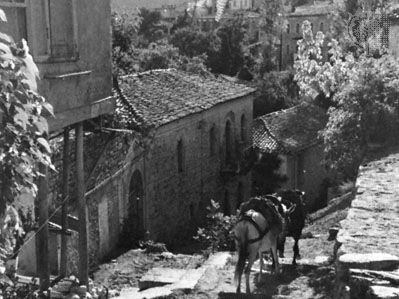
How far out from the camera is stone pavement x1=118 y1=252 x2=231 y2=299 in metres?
9.47

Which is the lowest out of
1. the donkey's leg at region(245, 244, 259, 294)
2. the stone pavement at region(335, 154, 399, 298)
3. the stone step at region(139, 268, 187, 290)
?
the stone step at region(139, 268, 187, 290)

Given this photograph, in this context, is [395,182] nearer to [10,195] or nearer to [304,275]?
[304,275]

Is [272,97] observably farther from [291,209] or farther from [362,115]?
[291,209]

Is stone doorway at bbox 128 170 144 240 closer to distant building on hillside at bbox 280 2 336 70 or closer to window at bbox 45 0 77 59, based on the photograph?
window at bbox 45 0 77 59

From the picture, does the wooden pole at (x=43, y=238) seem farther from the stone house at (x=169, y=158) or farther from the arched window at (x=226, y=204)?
the arched window at (x=226, y=204)

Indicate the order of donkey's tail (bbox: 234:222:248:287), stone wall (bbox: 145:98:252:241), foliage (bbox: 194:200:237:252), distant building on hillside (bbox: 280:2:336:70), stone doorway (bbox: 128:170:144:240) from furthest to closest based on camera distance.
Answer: distant building on hillside (bbox: 280:2:336:70)
stone wall (bbox: 145:98:252:241)
stone doorway (bbox: 128:170:144:240)
foliage (bbox: 194:200:237:252)
donkey's tail (bbox: 234:222:248:287)

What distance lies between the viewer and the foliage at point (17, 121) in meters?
3.40

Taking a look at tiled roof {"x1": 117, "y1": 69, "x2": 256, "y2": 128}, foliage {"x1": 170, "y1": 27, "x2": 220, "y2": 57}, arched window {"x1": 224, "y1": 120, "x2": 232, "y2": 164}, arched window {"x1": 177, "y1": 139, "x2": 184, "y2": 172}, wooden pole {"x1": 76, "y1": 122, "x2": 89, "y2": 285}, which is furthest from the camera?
foliage {"x1": 170, "y1": 27, "x2": 220, "y2": 57}

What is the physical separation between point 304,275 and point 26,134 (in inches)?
290

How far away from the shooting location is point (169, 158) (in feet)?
61.0

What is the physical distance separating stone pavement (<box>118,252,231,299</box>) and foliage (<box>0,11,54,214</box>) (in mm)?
5653

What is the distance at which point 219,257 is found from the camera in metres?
12.5

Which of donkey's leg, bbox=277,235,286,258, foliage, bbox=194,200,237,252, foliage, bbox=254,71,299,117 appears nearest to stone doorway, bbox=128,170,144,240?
foliage, bbox=194,200,237,252

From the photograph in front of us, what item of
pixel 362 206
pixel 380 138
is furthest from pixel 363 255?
pixel 380 138
